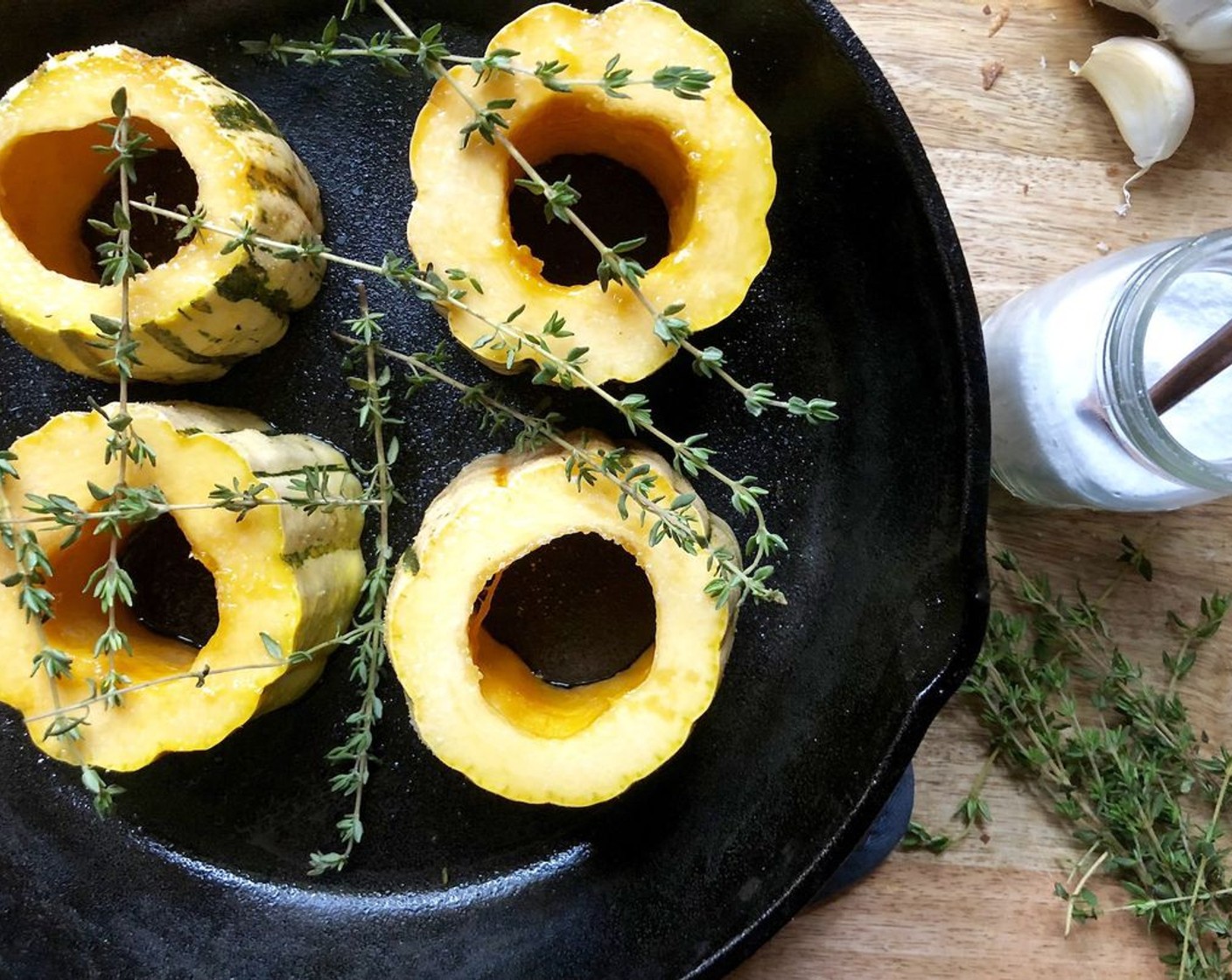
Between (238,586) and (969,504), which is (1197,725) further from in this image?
(238,586)

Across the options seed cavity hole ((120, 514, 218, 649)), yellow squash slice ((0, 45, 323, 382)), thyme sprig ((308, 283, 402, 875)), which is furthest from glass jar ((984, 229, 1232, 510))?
seed cavity hole ((120, 514, 218, 649))

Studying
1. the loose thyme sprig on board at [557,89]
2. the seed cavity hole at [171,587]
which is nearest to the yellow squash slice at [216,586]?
the seed cavity hole at [171,587]

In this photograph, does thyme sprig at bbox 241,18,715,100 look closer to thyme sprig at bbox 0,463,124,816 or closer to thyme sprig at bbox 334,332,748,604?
thyme sprig at bbox 334,332,748,604

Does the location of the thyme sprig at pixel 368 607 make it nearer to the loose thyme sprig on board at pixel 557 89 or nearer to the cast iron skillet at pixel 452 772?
the cast iron skillet at pixel 452 772

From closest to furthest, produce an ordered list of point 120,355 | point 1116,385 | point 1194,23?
point 120,355 → point 1116,385 → point 1194,23

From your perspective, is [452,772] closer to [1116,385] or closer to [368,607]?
[368,607]

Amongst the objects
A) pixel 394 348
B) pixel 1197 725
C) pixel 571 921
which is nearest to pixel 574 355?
pixel 394 348

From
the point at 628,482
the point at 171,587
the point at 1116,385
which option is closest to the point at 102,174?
the point at 171,587

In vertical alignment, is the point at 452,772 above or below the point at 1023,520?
below
